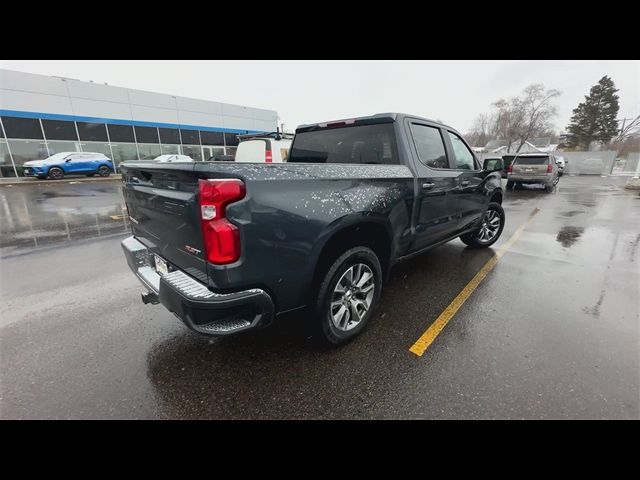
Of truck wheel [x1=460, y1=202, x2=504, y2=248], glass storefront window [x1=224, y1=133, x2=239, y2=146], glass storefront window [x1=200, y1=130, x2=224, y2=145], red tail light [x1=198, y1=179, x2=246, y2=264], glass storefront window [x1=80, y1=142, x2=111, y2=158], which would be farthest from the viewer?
glass storefront window [x1=224, y1=133, x2=239, y2=146]

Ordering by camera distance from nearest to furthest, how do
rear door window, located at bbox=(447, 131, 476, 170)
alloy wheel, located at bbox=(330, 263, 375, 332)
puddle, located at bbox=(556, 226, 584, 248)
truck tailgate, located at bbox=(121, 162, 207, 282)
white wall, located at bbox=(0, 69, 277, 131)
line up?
truck tailgate, located at bbox=(121, 162, 207, 282), alloy wheel, located at bbox=(330, 263, 375, 332), rear door window, located at bbox=(447, 131, 476, 170), puddle, located at bbox=(556, 226, 584, 248), white wall, located at bbox=(0, 69, 277, 131)

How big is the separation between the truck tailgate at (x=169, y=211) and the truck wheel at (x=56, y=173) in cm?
2034

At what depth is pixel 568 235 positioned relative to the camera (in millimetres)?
6352

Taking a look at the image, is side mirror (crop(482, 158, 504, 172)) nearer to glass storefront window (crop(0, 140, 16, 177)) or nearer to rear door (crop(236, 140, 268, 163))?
rear door (crop(236, 140, 268, 163))

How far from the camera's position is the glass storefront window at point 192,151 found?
24.8 metres

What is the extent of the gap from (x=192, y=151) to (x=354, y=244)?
86.2 ft

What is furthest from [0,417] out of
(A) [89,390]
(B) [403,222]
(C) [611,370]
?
(C) [611,370]

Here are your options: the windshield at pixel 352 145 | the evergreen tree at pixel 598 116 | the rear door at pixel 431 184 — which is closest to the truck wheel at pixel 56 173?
the windshield at pixel 352 145

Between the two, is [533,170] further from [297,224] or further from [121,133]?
[121,133]

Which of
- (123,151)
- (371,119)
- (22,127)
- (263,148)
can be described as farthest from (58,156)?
(371,119)

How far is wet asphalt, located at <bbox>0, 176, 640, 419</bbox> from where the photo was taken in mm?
2059

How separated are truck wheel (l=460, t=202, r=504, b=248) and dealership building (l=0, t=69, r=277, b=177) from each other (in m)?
Answer: 24.1

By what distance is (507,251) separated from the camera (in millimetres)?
5301

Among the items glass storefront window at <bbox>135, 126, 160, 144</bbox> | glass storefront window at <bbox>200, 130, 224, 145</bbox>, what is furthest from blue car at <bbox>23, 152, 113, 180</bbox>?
glass storefront window at <bbox>200, 130, 224, 145</bbox>
